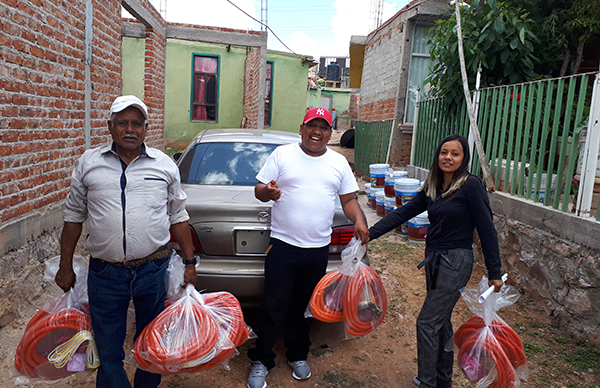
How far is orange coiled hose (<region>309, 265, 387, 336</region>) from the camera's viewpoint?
110 inches

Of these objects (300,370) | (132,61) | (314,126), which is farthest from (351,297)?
(132,61)

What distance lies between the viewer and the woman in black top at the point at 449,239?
2.58 metres

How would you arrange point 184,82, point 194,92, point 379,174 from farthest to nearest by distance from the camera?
point 194,92 < point 184,82 < point 379,174

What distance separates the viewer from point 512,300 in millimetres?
2555

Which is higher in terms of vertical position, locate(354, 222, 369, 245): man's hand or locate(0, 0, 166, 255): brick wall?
locate(0, 0, 166, 255): brick wall

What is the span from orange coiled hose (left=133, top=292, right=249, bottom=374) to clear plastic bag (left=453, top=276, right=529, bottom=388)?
133 centimetres

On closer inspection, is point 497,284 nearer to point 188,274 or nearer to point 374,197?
point 188,274

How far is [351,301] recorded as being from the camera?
2.80 meters

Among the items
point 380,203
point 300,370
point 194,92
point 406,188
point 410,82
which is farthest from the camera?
point 194,92

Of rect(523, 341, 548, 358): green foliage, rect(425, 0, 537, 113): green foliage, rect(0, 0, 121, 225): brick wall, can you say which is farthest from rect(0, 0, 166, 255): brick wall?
rect(425, 0, 537, 113): green foliage

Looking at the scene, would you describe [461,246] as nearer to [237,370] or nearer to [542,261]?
[237,370]

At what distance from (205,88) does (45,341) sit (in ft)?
49.7

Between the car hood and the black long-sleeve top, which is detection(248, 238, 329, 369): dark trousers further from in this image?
the black long-sleeve top

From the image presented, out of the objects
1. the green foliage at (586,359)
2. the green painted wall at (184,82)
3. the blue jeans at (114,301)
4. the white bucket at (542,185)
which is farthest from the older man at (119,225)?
the green painted wall at (184,82)
